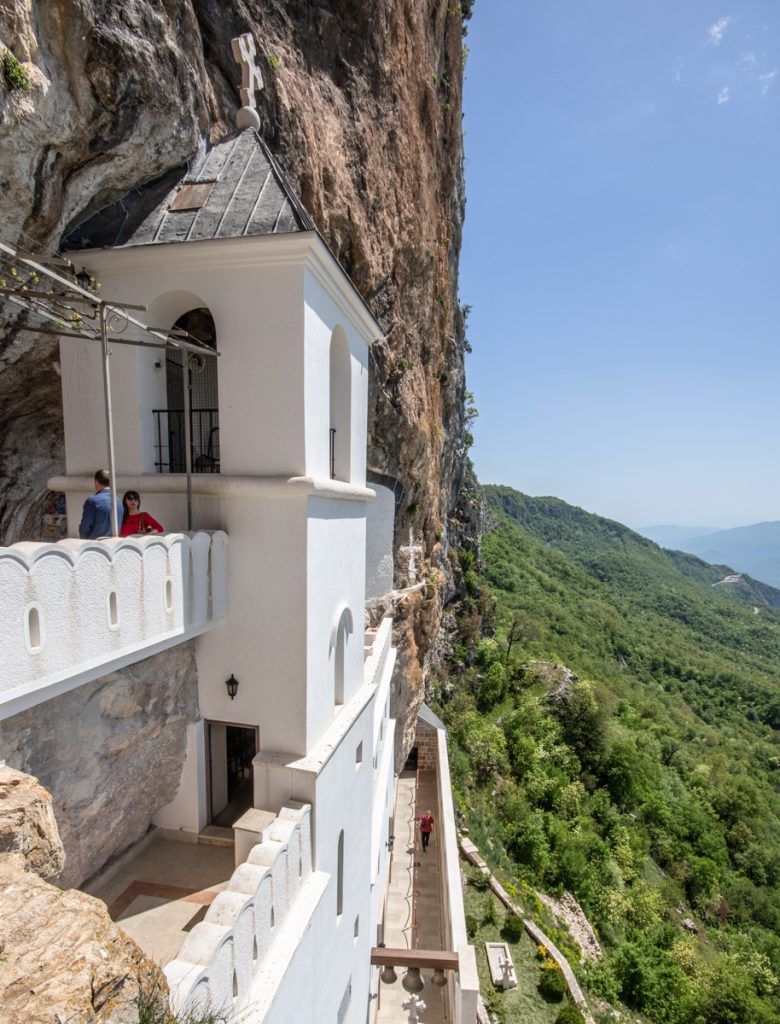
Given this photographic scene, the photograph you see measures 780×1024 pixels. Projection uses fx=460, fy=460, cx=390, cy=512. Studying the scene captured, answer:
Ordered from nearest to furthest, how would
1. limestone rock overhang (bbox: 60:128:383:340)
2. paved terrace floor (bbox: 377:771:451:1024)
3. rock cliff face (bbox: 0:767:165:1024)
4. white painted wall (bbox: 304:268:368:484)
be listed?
rock cliff face (bbox: 0:767:165:1024), limestone rock overhang (bbox: 60:128:383:340), white painted wall (bbox: 304:268:368:484), paved terrace floor (bbox: 377:771:451:1024)

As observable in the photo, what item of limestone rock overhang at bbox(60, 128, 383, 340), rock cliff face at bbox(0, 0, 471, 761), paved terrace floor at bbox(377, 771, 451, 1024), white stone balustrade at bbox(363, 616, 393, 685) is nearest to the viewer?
rock cliff face at bbox(0, 0, 471, 761)

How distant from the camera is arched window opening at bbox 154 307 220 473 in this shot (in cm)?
677

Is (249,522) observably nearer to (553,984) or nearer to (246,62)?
(246,62)

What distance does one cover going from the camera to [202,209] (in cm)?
586

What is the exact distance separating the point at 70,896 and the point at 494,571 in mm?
61403

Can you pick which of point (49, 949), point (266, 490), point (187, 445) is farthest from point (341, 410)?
point (49, 949)

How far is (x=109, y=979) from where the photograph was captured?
2232 millimetres

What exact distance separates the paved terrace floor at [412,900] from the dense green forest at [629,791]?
5072mm

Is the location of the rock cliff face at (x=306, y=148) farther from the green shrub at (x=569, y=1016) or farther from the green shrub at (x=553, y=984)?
the green shrub at (x=569, y=1016)

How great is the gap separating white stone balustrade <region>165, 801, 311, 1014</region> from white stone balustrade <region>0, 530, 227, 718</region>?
220 centimetres

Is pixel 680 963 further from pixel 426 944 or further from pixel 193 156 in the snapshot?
pixel 193 156

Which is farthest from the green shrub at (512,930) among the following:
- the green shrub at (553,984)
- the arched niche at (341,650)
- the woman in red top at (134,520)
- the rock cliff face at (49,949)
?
the woman in red top at (134,520)

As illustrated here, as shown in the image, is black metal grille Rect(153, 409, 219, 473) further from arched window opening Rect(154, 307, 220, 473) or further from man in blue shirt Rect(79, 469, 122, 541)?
man in blue shirt Rect(79, 469, 122, 541)

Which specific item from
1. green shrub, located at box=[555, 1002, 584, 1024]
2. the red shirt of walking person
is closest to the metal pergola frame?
the red shirt of walking person
